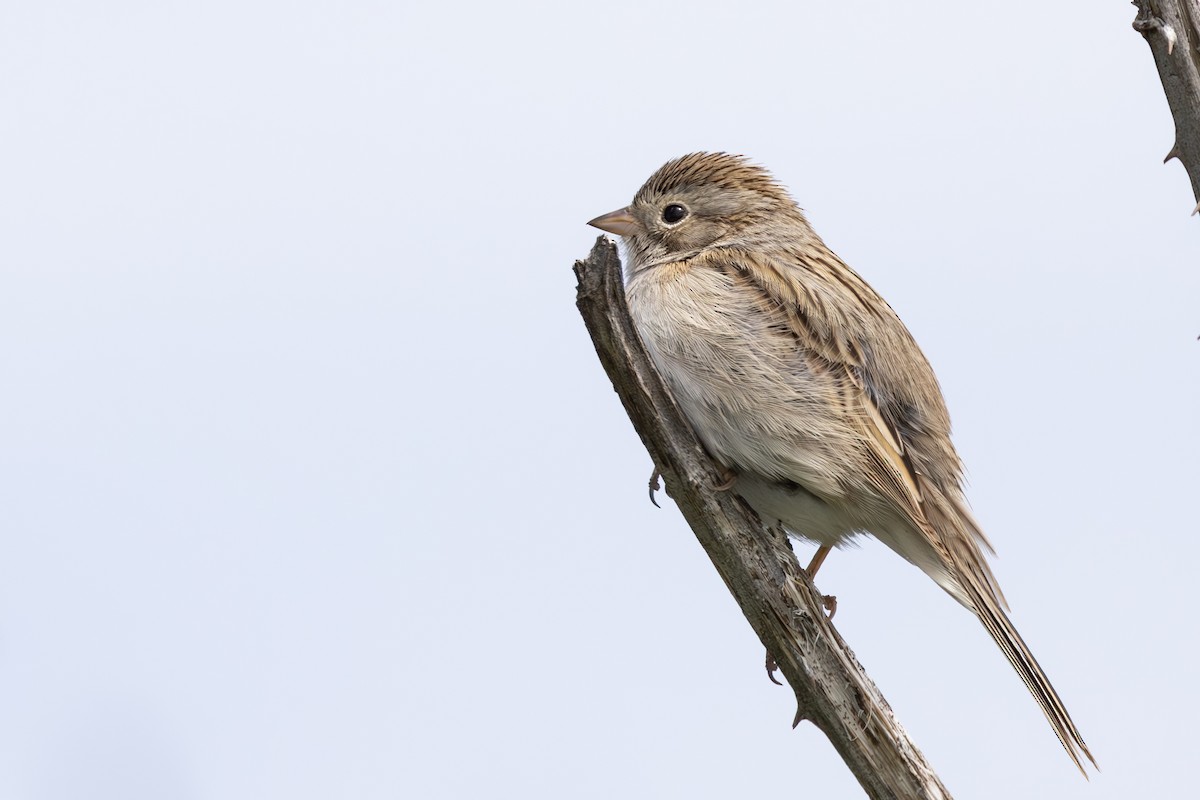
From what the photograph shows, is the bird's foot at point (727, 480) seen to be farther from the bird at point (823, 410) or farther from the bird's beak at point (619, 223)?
the bird's beak at point (619, 223)

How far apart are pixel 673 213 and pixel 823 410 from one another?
1735mm

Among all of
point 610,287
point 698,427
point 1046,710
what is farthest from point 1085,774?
point 610,287

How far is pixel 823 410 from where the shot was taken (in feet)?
16.7

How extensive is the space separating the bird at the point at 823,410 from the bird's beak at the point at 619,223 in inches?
26.0

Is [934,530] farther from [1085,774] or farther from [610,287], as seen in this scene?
[610,287]

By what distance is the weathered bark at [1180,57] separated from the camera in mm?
3725

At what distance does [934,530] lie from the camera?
16.8ft

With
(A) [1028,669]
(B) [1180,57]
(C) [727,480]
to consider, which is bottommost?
(A) [1028,669]

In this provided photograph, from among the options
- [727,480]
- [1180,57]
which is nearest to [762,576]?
[727,480]

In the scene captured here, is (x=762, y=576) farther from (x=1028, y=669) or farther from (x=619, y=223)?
(x=619, y=223)

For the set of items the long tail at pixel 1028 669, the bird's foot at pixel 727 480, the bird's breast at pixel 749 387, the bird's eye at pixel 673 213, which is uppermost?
the bird's eye at pixel 673 213

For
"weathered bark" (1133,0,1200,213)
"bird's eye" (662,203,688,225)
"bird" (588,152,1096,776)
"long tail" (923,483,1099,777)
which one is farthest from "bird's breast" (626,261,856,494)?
"weathered bark" (1133,0,1200,213)

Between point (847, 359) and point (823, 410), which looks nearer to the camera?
point (823, 410)

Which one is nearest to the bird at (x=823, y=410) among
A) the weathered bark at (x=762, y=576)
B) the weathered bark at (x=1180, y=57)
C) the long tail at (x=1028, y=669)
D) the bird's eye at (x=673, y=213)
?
the long tail at (x=1028, y=669)
